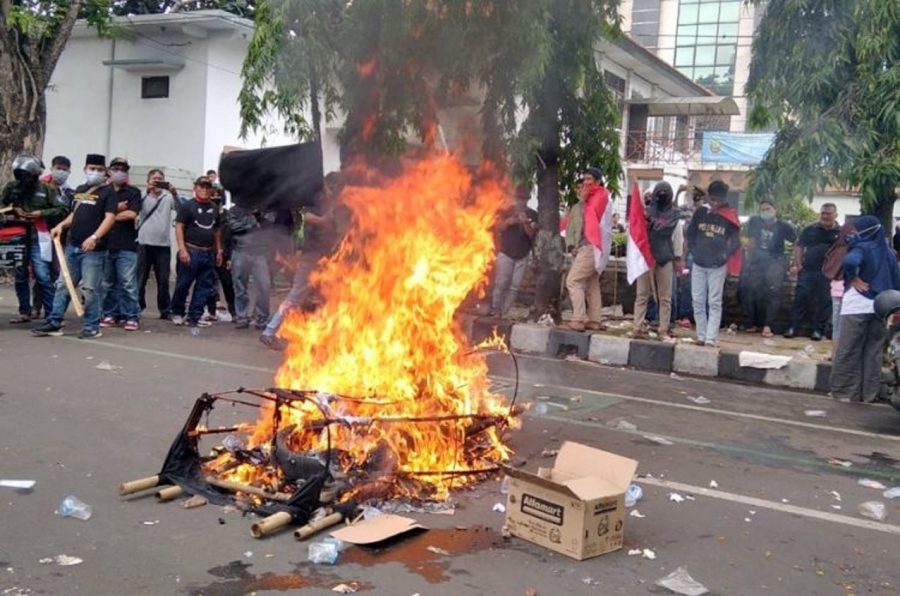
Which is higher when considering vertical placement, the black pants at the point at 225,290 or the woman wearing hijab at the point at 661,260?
the woman wearing hijab at the point at 661,260

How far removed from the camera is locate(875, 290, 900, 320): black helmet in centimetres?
736

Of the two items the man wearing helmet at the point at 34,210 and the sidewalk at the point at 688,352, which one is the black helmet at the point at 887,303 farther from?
the man wearing helmet at the point at 34,210

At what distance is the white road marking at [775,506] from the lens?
4.64m

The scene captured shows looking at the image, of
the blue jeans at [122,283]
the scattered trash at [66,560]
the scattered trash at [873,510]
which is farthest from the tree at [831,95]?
the scattered trash at [66,560]

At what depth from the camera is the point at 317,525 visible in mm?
4082

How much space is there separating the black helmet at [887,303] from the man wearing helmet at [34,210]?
8436 mm

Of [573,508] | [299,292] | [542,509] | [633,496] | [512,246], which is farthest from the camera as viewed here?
[512,246]

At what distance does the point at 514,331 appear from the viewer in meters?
10.6

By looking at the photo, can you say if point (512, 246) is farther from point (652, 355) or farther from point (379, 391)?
point (379, 391)

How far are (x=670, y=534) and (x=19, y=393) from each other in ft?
16.4

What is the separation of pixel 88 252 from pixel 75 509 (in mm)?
5571

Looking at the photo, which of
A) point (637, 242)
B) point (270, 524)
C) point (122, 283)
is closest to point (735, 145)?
point (637, 242)

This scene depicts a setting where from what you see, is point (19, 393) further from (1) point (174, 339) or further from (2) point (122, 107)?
(2) point (122, 107)

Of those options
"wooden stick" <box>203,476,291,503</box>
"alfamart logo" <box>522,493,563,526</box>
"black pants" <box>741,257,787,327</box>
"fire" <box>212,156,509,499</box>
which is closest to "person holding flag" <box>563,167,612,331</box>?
"black pants" <box>741,257,787,327</box>
